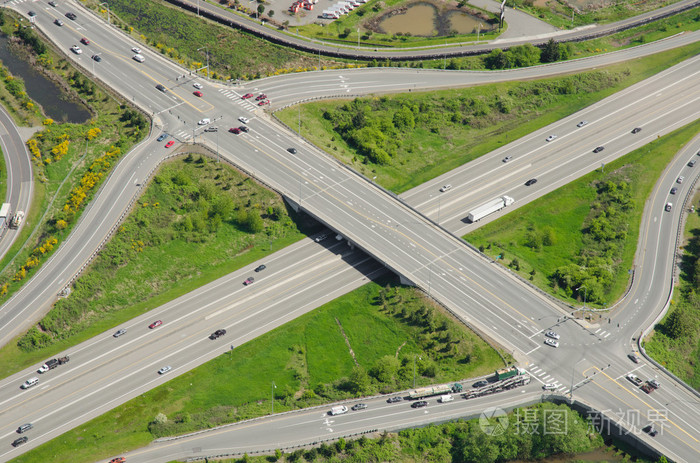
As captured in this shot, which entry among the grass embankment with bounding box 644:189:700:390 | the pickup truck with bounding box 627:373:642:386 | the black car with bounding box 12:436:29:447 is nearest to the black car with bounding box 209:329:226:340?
the black car with bounding box 12:436:29:447

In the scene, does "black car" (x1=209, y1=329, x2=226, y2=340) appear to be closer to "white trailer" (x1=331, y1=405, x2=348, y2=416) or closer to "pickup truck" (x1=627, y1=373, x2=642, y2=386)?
"white trailer" (x1=331, y1=405, x2=348, y2=416)

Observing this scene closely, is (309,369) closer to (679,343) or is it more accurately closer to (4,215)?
(679,343)

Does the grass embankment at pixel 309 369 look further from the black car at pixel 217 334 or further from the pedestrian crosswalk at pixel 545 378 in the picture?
the pedestrian crosswalk at pixel 545 378

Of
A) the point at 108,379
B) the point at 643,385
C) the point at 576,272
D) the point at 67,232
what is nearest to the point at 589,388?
the point at 643,385

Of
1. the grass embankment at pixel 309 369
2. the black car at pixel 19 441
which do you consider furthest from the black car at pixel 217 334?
the black car at pixel 19 441

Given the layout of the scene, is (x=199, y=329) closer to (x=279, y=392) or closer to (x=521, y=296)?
(x=279, y=392)

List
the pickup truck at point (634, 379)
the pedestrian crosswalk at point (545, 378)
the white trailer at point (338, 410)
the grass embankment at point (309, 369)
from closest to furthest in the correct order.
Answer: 1. the grass embankment at point (309, 369)
2. the white trailer at point (338, 410)
3. the pedestrian crosswalk at point (545, 378)
4. the pickup truck at point (634, 379)

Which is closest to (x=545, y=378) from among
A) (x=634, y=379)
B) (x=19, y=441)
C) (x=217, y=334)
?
(x=634, y=379)
